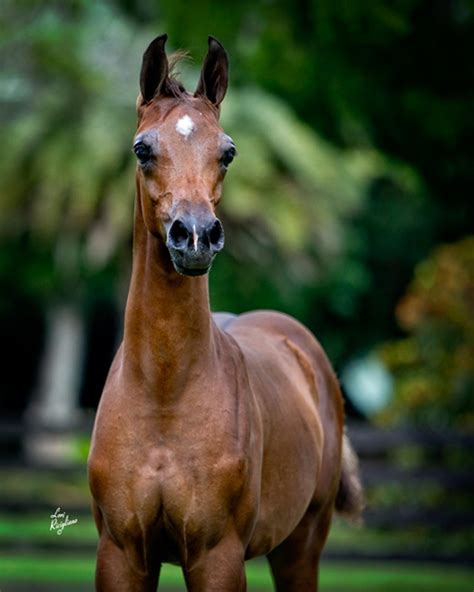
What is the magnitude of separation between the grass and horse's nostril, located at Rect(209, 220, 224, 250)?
24.1 feet

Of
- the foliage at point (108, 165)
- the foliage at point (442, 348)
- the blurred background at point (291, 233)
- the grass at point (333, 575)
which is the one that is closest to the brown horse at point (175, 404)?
the blurred background at point (291, 233)

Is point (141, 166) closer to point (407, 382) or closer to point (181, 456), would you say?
point (181, 456)

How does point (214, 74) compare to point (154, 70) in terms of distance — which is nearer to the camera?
point (154, 70)

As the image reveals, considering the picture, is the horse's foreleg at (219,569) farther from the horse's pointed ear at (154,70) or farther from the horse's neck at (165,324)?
the horse's pointed ear at (154,70)

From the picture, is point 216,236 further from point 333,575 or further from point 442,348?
point 442,348

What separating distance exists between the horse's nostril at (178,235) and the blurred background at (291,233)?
131 centimetres

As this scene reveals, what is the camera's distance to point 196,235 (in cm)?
410

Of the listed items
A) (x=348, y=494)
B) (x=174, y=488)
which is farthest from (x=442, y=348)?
(x=174, y=488)

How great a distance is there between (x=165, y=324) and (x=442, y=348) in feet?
35.1

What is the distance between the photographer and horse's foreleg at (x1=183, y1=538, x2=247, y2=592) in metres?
4.55

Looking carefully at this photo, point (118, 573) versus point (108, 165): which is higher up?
point (108, 165)

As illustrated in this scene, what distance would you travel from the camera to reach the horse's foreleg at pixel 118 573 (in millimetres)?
4664

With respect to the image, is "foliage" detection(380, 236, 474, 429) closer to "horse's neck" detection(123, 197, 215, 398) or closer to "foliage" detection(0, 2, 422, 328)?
"foliage" detection(0, 2, 422, 328)

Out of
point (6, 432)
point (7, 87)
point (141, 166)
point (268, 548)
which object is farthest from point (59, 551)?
point (7, 87)
